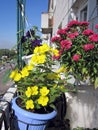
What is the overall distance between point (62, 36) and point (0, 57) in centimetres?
94

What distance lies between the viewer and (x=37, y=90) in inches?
98.9

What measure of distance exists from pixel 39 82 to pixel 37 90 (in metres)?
0.12

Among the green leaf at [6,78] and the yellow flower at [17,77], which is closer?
the yellow flower at [17,77]

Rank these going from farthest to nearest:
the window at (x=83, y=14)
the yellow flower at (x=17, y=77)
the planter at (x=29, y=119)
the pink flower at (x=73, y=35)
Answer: the window at (x=83, y=14), the pink flower at (x=73, y=35), the yellow flower at (x=17, y=77), the planter at (x=29, y=119)

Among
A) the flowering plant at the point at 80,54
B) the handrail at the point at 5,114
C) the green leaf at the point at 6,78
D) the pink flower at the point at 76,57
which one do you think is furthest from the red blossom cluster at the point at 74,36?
the handrail at the point at 5,114

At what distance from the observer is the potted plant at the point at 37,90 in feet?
8.07

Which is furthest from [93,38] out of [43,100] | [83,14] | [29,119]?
[83,14]

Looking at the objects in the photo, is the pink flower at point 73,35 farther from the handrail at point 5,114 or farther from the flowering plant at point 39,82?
the handrail at point 5,114

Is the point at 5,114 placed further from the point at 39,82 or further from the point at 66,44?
the point at 66,44

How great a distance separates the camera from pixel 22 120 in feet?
8.21

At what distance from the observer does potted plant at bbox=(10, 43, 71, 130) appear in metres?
2.46

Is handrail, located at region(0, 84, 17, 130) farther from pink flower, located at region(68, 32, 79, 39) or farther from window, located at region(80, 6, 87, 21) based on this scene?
window, located at region(80, 6, 87, 21)

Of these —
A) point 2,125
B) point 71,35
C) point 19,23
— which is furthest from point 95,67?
point 19,23

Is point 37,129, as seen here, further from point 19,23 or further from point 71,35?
point 19,23
